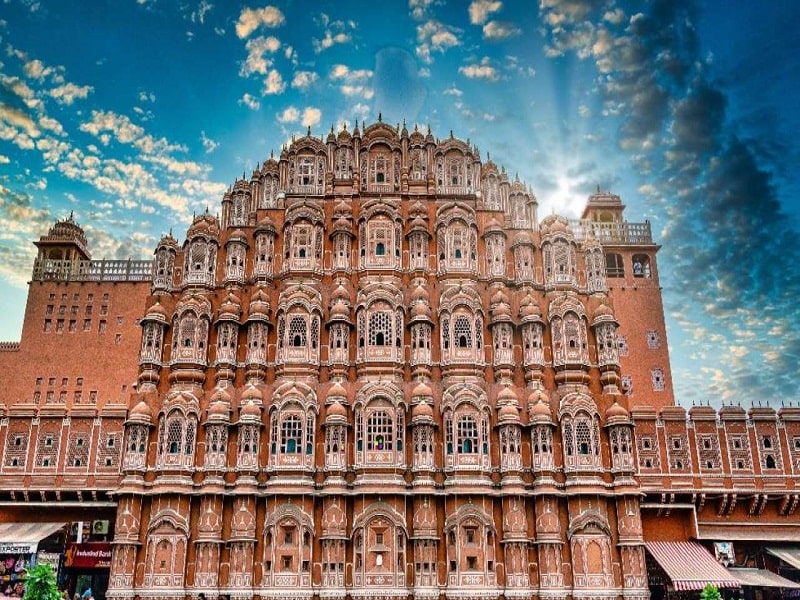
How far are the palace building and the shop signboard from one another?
0.13 m

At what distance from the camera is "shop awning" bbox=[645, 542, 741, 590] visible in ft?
111

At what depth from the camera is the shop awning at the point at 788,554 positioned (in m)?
35.3

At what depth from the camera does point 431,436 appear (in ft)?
115

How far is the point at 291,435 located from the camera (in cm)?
3544

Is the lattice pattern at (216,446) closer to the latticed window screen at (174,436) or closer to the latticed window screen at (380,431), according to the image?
the latticed window screen at (174,436)

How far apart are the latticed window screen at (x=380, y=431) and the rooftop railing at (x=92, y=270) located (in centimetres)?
2727

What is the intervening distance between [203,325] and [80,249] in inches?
988

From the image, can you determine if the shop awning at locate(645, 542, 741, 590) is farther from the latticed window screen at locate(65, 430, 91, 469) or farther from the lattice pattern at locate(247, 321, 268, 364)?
the latticed window screen at locate(65, 430, 91, 469)

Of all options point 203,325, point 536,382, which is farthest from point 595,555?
point 203,325

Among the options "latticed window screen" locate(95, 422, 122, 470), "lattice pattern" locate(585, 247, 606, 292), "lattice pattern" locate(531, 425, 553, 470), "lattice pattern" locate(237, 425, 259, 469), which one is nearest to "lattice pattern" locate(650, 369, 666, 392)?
"lattice pattern" locate(585, 247, 606, 292)

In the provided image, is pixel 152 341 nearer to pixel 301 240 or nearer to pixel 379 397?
pixel 301 240

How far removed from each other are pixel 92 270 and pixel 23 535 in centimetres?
2413

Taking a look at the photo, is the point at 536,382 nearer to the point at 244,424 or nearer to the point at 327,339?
the point at 327,339

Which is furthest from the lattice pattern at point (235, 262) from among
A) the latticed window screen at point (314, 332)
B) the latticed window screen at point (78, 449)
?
the latticed window screen at point (78, 449)
